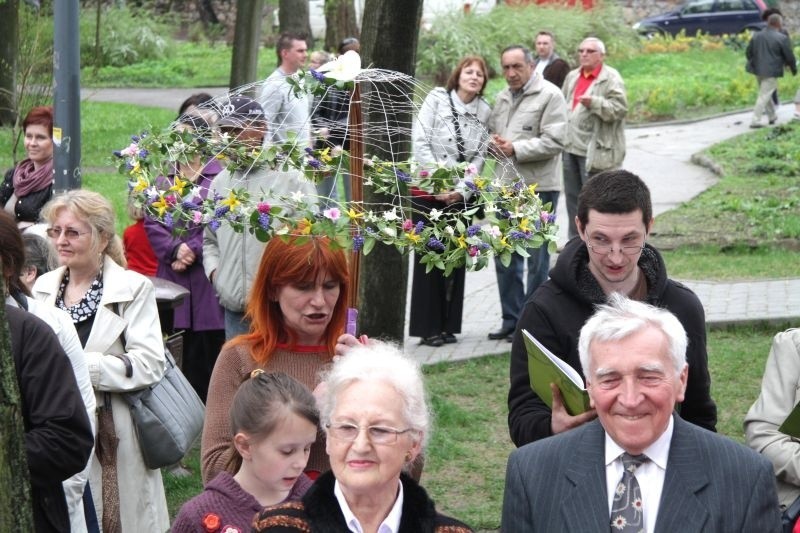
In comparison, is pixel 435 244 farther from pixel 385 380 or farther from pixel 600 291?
pixel 385 380

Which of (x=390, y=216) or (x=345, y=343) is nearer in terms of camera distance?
(x=345, y=343)

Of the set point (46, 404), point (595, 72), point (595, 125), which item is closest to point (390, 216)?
point (46, 404)

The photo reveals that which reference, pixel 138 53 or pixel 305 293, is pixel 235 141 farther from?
pixel 138 53

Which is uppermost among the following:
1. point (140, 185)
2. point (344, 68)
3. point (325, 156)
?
point (344, 68)

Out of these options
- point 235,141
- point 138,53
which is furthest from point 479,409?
point 138,53

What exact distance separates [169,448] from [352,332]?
4.88 feet

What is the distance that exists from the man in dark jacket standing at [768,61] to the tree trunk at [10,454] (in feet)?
73.1

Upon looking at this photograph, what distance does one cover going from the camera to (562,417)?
4.15 m

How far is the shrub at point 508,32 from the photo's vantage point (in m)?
30.1

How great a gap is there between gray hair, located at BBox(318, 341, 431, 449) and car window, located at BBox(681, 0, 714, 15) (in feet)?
128

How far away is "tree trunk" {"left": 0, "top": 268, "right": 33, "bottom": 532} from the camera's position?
3.39 m

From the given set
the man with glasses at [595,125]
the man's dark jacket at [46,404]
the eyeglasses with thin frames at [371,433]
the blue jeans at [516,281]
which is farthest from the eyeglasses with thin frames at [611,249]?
the man with glasses at [595,125]

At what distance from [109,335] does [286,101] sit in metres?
1.41

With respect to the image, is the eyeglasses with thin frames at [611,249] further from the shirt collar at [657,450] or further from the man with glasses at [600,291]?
the shirt collar at [657,450]
